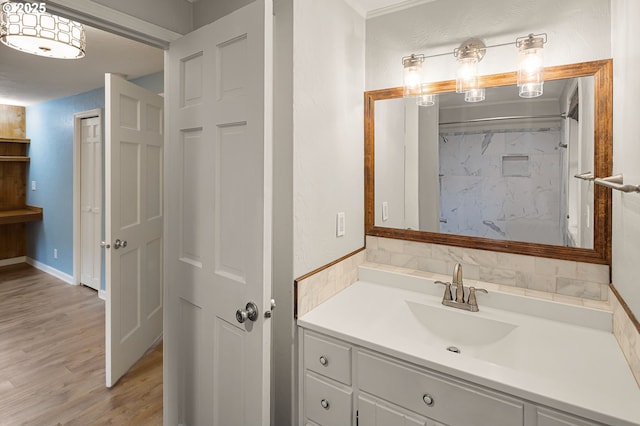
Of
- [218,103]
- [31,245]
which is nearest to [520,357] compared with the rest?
[218,103]

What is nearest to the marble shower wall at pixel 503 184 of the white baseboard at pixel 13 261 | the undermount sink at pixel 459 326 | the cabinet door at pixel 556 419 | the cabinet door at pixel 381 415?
the undermount sink at pixel 459 326

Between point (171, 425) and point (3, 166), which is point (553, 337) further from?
point (3, 166)

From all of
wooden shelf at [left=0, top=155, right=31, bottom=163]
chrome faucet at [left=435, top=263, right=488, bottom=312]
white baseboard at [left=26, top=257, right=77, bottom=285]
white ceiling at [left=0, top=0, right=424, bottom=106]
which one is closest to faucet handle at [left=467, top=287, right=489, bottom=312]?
chrome faucet at [left=435, top=263, right=488, bottom=312]

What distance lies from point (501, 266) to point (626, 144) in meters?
0.72

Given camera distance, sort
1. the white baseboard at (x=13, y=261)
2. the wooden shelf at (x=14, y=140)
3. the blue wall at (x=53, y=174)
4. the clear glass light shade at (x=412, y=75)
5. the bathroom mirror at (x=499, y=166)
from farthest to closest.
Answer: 1. the white baseboard at (x=13, y=261)
2. the wooden shelf at (x=14, y=140)
3. the blue wall at (x=53, y=174)
4. the clear glass light shade at (x=412, y=75)
5. the bathroom mirror at (x=499, y=166)

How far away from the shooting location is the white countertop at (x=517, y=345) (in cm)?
98

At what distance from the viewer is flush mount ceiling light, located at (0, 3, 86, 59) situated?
1.73 meters

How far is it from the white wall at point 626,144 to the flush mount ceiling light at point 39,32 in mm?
2290

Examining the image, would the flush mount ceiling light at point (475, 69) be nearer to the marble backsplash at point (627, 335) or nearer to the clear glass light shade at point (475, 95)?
the clear glass light shade at point (475, 95)

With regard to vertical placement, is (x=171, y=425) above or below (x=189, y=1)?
below

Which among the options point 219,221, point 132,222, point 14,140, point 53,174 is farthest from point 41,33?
point 14,140

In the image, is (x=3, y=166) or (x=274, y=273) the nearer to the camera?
(x=274, y=273)

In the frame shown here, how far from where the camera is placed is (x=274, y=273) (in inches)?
59.1

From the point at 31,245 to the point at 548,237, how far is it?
6.59m
